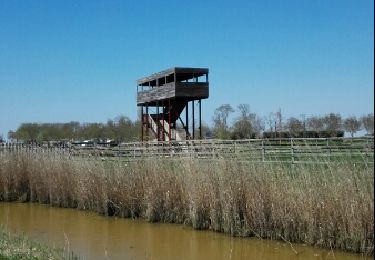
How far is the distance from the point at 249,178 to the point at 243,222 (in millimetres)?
1041

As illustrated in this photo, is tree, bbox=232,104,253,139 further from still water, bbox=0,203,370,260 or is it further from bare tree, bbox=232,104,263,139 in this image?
still water, bbox=0,203,370,260

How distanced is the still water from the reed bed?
0.30m

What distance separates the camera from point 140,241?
35.2ft

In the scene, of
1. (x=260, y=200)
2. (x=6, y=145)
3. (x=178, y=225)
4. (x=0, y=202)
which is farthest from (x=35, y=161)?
(x=260, y=200)

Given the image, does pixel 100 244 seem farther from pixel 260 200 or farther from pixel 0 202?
pixel 0 202

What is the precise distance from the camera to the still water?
30.1 feet

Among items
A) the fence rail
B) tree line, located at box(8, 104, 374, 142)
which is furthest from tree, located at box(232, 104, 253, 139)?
the fence rail

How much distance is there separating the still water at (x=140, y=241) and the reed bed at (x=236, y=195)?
1.00 ft

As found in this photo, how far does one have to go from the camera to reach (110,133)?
5853 centimetres

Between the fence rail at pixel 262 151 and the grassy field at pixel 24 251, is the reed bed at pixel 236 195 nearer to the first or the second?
the fence rail at pixel 262 151

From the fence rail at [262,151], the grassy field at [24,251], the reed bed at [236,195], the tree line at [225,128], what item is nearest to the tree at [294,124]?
the tree line at [225,128]

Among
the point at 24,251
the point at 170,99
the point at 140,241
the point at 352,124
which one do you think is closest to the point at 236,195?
the point at 140,241

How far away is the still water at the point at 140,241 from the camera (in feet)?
Answer: 30.1

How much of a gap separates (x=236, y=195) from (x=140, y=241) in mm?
2399
